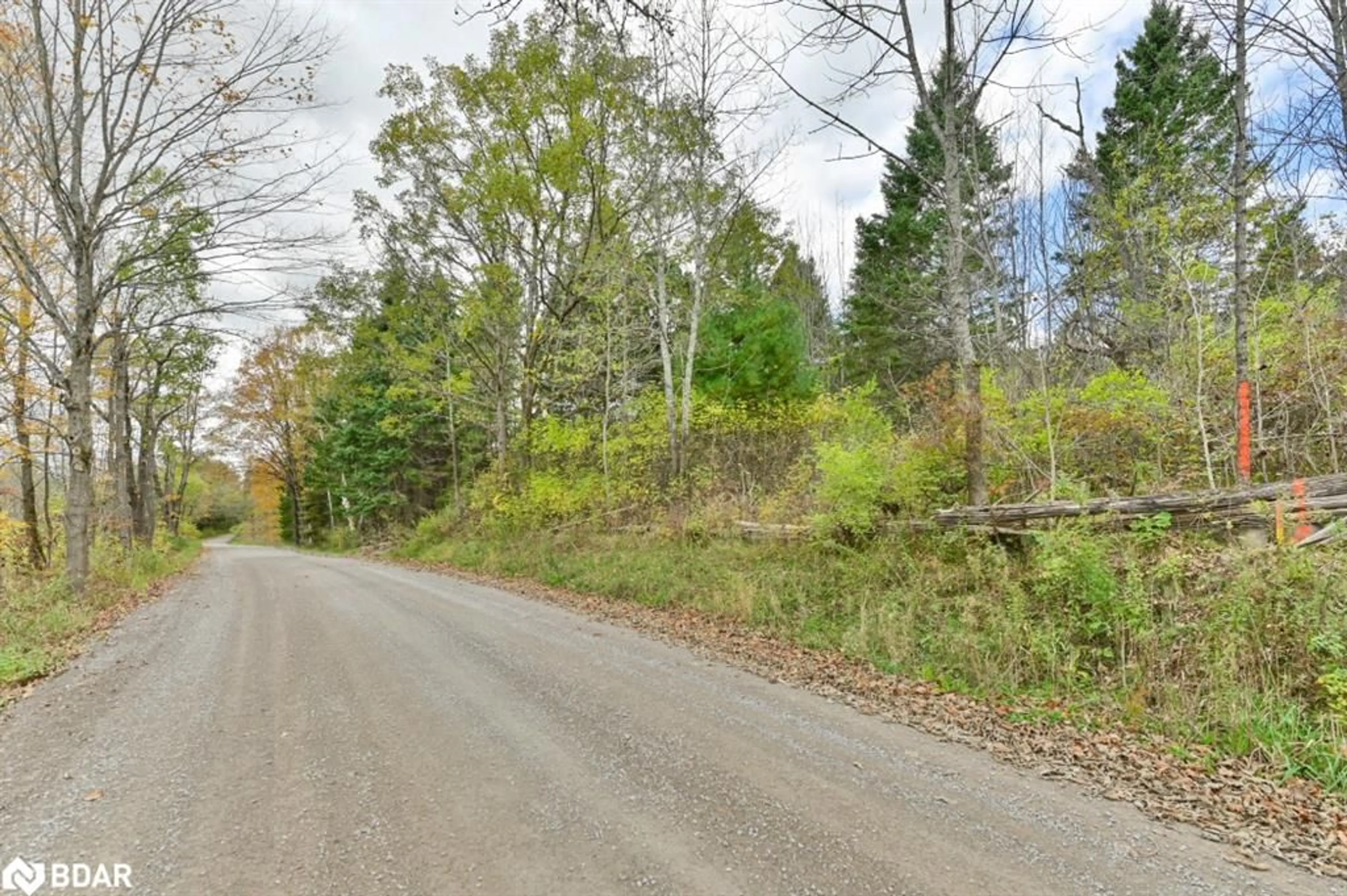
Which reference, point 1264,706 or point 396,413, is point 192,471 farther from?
point 1264,706

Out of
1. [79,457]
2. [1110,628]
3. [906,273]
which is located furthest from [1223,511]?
[79,457]

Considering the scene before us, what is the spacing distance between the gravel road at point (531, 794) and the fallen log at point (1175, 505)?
3307 mm

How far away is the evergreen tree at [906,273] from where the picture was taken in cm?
1611

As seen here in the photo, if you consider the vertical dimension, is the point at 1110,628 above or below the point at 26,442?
below

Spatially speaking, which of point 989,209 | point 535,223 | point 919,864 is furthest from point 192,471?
point 919,864

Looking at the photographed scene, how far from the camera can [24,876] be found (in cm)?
272

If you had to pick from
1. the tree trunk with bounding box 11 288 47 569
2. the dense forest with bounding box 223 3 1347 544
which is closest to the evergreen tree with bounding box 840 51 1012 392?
the dense forest with bounding box 223 3 1347 544

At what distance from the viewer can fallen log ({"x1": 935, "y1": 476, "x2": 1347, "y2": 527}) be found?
5527 millimetres

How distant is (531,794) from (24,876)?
217 centimetres

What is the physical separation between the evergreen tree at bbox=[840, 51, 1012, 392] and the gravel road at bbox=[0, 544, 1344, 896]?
1313 cm

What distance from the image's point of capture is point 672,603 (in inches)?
366

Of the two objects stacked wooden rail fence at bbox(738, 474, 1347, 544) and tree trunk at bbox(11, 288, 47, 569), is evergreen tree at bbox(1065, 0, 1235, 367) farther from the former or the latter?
tree trunk at bbox(11, 288, 47, 569)

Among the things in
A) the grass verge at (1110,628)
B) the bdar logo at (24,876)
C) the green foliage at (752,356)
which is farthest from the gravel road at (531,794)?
the green foliage at (752,356)

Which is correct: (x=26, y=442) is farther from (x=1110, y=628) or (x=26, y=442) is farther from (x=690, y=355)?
(x=1110, y=628)
